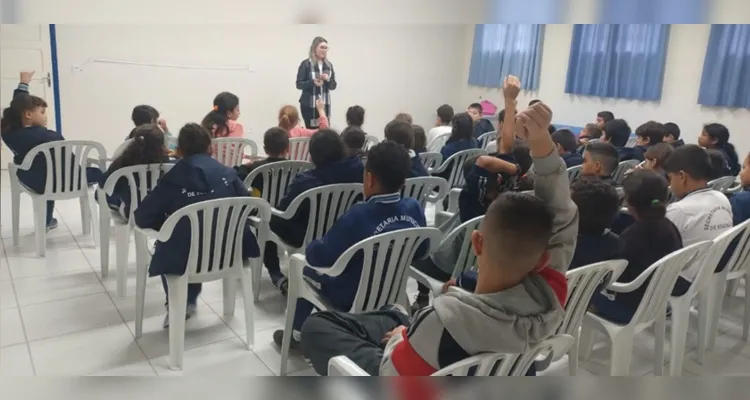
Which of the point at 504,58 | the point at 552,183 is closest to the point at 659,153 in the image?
the point at 552,183

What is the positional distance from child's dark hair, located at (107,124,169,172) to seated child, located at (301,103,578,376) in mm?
1920

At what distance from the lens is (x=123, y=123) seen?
595cm

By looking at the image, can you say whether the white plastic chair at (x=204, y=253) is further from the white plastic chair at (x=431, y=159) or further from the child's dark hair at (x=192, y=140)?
the white plastic chair at (x=431, y=159)

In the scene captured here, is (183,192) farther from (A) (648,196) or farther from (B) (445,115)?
(B) (445,115)

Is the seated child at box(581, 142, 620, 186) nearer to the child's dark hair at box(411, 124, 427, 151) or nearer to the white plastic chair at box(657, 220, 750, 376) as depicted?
the white plastic chair at box(657, 220, 750, 376)

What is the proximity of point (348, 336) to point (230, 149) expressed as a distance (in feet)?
8.30

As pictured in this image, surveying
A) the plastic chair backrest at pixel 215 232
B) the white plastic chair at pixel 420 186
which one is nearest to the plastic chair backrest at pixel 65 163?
the plastic chair backrest at pixel 215 232

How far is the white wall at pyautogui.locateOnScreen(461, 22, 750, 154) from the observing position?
221 inches

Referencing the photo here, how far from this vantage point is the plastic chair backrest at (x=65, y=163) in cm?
315

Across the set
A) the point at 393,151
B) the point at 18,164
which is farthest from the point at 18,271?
the point at 393,151

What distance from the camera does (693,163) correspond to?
93.7 inches

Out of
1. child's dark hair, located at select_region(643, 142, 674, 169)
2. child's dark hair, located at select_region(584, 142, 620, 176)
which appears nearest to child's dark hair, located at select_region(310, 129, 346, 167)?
child's dark hair, located at select_region(584, 142, 620, 176)
